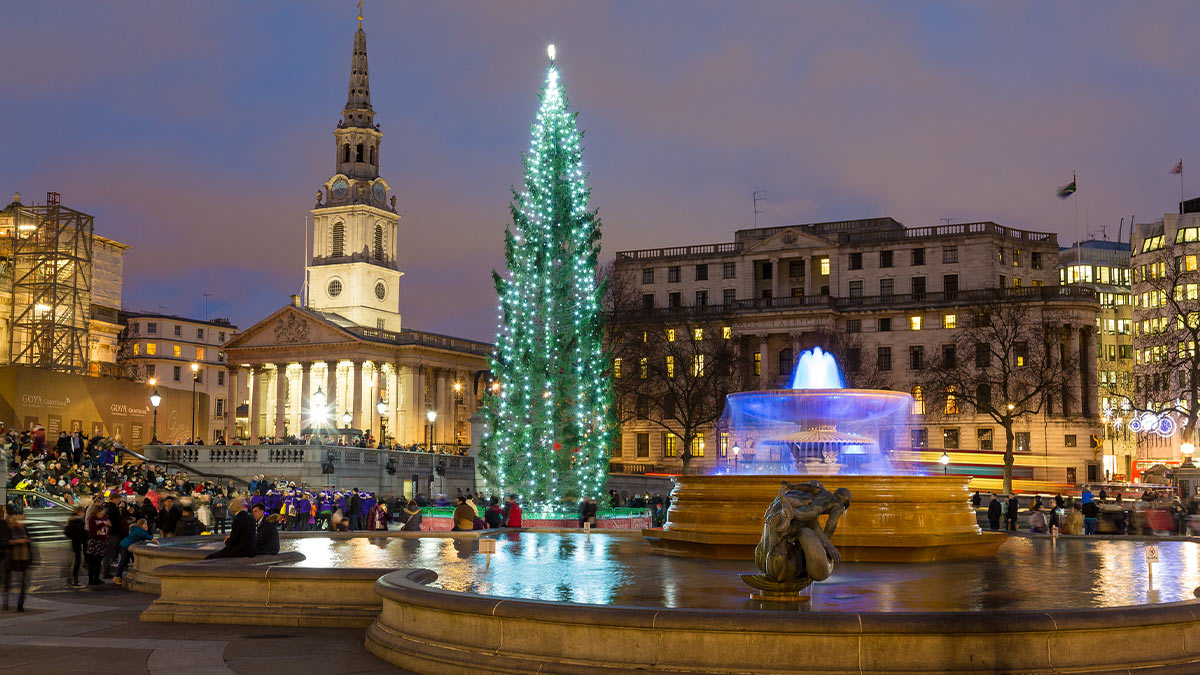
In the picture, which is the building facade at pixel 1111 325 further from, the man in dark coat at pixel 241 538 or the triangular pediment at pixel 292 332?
the man in dark coat at pixel 241 538

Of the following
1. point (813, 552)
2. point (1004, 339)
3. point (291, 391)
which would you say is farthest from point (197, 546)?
point (291, 391)

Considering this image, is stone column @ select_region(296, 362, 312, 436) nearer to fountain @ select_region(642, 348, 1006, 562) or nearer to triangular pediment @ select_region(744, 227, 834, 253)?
triangular pediment @ select_region(744, 227, 834, 253)

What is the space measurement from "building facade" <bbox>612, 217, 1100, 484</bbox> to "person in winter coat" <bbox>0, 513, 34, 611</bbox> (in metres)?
57.9

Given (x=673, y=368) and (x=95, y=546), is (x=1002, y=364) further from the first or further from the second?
(x=95, y=546)

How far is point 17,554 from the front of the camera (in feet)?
45.0

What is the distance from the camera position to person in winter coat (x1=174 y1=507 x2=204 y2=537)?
21016 mm

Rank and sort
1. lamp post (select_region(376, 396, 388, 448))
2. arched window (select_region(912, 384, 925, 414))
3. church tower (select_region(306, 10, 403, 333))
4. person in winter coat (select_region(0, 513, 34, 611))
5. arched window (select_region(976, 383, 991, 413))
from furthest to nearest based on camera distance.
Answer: church tower (select_region(306, 10, 403, 333)) < arched window (select_region(912, 384, 925, 414)) < arched window (select_region(976, 383, 991, 413)) < lamp post (select_region(376, 396, 388, 448)) < person in winter coat (select_region(0, 513, 34, 611))

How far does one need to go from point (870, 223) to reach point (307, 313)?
148ft

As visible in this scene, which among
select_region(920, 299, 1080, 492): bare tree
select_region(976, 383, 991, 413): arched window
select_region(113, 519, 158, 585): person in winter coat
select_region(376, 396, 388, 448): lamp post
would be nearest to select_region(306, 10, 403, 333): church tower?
select_region(376, 396, 388, 448): lamp post

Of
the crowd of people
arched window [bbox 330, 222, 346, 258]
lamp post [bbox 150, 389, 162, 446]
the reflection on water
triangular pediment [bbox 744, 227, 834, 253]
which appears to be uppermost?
arched window [bbox 330, 222, 346, 258]

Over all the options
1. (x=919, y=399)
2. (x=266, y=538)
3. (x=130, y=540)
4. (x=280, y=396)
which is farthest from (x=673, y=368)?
(x=266, y=538)

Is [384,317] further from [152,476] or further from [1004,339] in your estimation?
[152,476]

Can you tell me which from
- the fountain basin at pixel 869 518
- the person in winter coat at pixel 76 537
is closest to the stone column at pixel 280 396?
the person in winter coat at pixel 76 537

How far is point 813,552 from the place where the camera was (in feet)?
32.3
